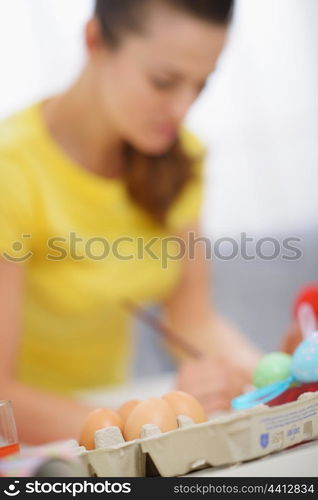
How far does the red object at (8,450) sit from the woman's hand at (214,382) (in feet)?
0.80

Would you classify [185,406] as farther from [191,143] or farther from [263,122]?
[263,122]

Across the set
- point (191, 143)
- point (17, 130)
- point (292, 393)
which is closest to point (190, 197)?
point (191, 143)

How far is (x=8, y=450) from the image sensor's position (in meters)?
0.51

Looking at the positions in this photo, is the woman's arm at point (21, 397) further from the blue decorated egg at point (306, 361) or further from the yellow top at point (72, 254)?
the blue decorated egg at point (306, 361)

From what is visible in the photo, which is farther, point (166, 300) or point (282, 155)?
point (282, 155)

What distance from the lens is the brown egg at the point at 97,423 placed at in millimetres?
531

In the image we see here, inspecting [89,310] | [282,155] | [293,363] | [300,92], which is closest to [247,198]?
[282,155]

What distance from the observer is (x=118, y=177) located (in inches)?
38.8

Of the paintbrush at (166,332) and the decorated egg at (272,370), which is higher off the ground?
the paintbrush at (166,332)

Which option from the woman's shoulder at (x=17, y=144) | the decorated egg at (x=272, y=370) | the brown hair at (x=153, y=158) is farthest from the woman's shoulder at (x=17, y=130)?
the decorated egg at (x=272, y=370)

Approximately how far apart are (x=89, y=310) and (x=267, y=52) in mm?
491

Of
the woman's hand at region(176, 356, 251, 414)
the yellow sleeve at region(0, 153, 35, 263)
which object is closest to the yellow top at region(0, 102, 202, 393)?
the yellow sleeve at region(0, 153, 35, 263)

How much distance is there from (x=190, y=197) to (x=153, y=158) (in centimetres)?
9
